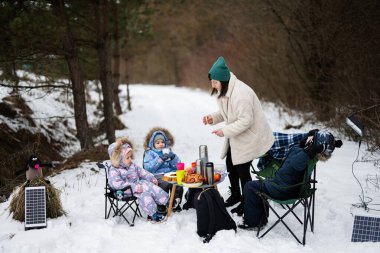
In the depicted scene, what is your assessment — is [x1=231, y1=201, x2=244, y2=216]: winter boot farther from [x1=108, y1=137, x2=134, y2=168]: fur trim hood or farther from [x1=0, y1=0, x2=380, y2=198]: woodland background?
[x1=0, y1=0, x2=380, y2=198]: woodland background

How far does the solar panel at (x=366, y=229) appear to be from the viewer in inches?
175

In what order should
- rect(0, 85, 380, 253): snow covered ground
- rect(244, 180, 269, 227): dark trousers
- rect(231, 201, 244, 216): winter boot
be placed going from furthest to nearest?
rect(231, 201, 244, 216): winter boot, rect(244, 180, 269, 227): dark trousers, rect(0, 85, 380, 253): snow covered ground

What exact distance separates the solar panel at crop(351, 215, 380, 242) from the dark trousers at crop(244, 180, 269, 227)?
107 cm

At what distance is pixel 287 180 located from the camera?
187 inches

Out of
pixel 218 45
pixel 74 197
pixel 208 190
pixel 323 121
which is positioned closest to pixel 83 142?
pixel 74 197

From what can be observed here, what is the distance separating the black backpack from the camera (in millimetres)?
4910

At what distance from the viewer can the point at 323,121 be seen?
11734mm

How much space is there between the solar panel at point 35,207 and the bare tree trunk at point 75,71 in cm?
488

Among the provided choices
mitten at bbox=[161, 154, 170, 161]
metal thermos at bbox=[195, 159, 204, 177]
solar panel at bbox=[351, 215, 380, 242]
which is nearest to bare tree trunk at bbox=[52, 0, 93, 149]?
mitten at bbox=[161, 154, 170, 161]

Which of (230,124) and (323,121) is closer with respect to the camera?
(230,124)

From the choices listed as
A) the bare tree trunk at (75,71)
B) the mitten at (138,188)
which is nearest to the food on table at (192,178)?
the mitten at (138,188)

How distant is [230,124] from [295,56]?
1062 cm

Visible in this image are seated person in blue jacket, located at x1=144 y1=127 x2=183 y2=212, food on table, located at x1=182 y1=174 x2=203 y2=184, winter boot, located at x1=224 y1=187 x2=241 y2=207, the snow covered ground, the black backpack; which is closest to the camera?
the snow covered ground

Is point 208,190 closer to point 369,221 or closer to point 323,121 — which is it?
point 369,221
